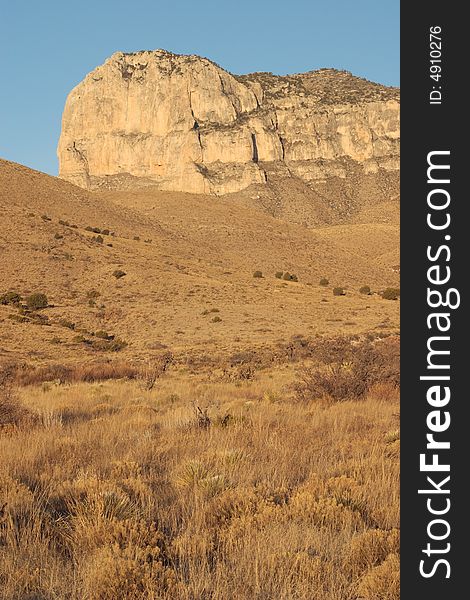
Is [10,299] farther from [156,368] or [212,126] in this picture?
[212,126]

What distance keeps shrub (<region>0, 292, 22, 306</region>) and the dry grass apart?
3313 centimetres

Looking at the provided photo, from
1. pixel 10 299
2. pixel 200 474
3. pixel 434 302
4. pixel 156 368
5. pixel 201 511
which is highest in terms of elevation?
pixel 10 299

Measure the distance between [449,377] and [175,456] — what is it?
14.0 feet

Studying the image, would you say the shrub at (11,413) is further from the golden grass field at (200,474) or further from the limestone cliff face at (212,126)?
the limestone cliff face at (212,126)

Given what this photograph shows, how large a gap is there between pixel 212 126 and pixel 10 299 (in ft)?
446

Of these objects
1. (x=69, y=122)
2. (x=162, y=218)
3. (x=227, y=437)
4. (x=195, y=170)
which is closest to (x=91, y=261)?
(x=162, y=218)

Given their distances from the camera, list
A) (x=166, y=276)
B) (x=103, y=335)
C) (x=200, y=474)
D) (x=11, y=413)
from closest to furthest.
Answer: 1. (x=200, y=474)
2. (x=11, y=413)
3. (x=103, y=335)
4. (x=166, y=276)

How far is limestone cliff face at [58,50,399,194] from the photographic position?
156000 millimetres

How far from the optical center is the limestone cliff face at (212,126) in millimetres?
156000

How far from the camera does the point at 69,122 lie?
186 m

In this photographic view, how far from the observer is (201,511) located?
4.66 metres

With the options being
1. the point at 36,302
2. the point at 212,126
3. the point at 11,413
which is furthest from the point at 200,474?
the point at 212,126

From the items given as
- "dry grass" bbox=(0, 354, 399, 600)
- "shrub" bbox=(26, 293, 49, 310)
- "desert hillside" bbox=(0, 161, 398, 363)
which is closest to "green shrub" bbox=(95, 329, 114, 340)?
"desert hillside" bbox=(0, 161, 398, 363)

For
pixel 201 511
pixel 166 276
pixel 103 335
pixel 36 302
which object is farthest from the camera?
pixel 166 276
